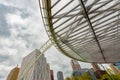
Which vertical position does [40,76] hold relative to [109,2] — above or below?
below

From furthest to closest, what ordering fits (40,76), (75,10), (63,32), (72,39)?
1. (40,76)
2. (72,39)
3. (63,32)
4. (75,10)

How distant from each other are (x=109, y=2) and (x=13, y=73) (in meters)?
139

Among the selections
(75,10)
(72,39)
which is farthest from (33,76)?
(75,10)

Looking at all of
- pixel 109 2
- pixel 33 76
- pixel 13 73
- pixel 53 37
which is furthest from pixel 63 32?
pixel 13 73

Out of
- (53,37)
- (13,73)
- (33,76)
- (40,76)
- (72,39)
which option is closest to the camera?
(53,37)

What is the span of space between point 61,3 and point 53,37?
218 inches

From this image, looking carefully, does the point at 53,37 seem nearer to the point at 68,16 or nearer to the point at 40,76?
the point at 68,16

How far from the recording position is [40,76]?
88.8 metres

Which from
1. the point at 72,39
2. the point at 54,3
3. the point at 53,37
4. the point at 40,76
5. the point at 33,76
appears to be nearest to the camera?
the point at 54,3

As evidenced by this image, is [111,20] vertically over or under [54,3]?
under

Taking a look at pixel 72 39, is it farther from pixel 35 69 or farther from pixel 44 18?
pixel 35 69

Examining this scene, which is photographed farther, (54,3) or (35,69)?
(35,69)

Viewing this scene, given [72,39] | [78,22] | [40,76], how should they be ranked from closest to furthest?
[78,22] < [72,39] < [40,76]

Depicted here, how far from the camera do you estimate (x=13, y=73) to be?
134 meters
